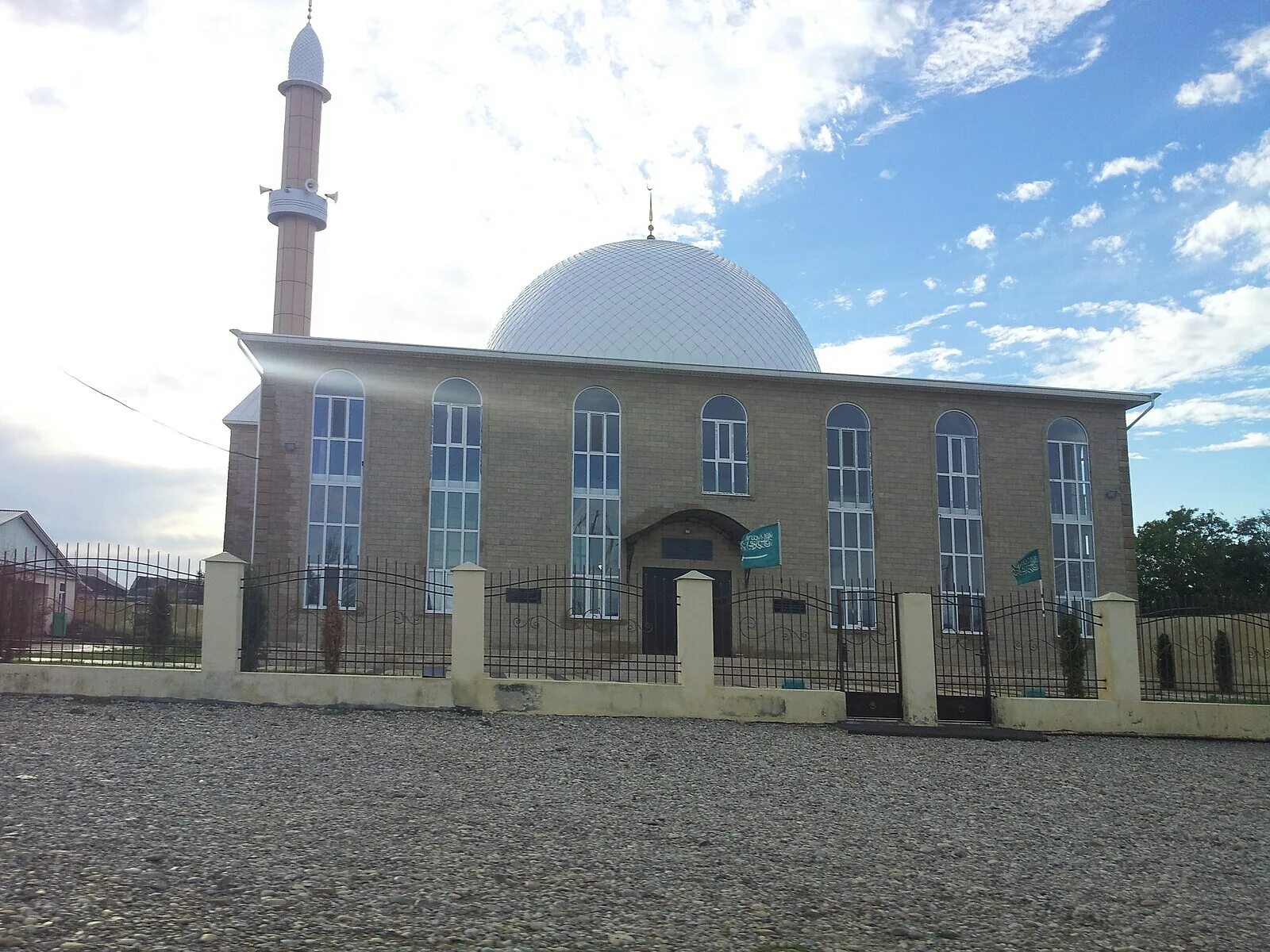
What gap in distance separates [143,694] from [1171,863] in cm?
1021

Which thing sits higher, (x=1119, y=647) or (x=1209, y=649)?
(x=1119, y=647)

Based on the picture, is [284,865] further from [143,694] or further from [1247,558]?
[1247,558]

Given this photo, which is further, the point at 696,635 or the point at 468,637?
the point at 696,635

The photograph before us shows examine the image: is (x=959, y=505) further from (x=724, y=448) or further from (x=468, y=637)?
(x=468, y=637)

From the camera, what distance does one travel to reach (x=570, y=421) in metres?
20.7

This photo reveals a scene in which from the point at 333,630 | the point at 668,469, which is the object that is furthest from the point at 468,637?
the point at 668,469

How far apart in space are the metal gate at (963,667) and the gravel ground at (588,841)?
57.7 inches

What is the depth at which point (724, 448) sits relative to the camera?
69.5 feet

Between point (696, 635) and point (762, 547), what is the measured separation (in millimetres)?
8213

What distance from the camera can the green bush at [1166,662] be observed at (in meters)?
Answer: 14.2

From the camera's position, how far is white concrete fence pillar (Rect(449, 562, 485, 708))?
11.2 m

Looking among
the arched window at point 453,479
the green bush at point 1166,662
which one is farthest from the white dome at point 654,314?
the green bush at point 1166,662

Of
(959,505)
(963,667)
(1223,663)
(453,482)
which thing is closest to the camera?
(1223,663)

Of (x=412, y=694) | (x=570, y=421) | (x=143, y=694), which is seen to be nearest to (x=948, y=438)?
(x=570, y=421)
